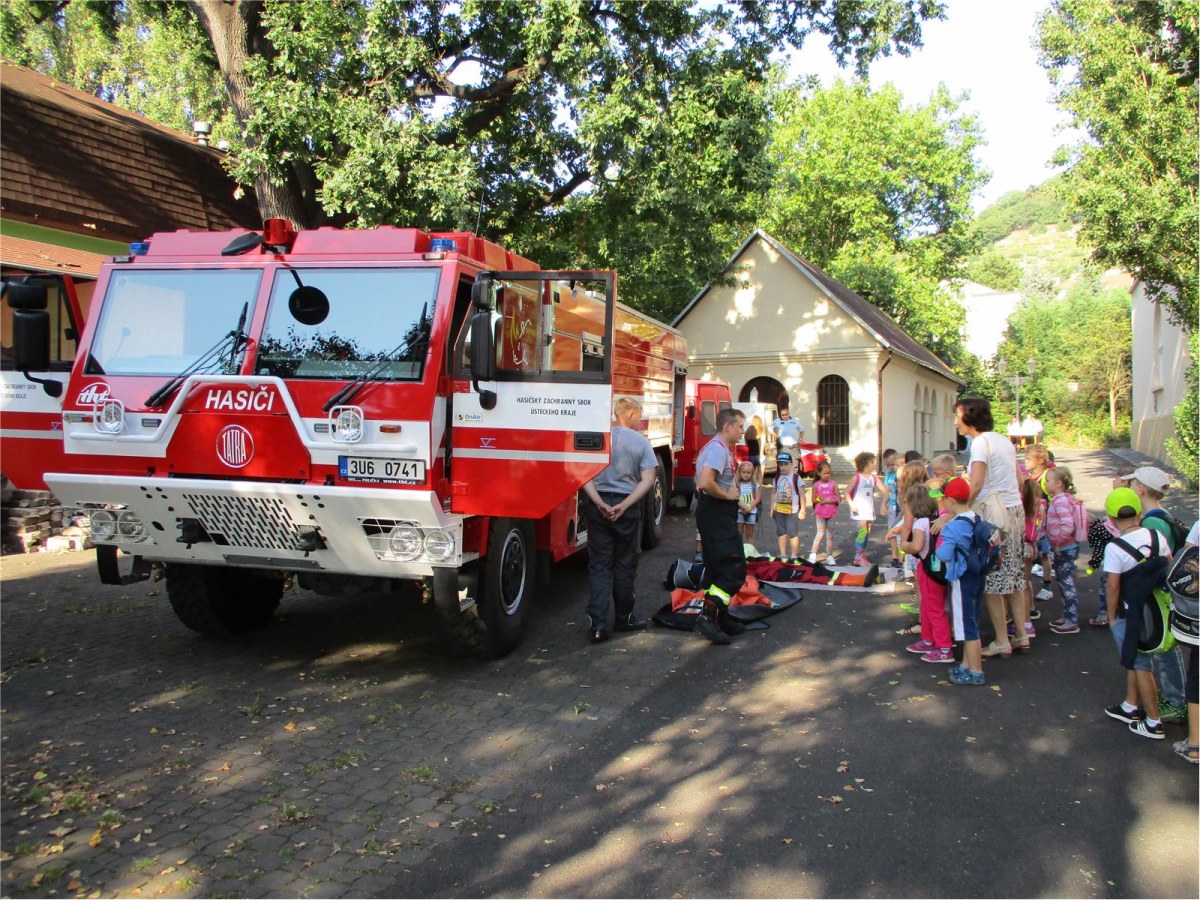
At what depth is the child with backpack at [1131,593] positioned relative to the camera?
502 centimetres

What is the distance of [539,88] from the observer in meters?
15.1

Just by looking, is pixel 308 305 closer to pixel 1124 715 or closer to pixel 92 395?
pixel 92 395

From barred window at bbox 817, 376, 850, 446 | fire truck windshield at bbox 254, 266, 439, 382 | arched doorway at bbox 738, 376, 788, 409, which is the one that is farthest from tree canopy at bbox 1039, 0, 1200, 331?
arched doorway at bbox 738, 376, 788, 409

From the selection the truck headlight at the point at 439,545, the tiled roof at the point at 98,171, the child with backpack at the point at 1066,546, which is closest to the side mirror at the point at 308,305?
the truck headlight at the point at 439,545

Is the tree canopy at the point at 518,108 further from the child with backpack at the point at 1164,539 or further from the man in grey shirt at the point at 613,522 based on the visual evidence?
the child with backpack at the point at 1164,539

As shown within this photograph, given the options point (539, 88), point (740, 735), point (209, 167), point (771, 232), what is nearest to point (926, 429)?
point (771, 232)

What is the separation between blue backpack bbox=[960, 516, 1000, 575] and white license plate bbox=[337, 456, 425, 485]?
3.69 meters

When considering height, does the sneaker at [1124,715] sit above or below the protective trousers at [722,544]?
below

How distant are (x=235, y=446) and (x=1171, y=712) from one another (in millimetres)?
5899

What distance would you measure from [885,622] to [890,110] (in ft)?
117

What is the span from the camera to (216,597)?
693 centimetres

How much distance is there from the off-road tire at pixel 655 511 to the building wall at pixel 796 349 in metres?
16.9

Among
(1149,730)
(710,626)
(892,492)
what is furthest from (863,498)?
(1149,730)

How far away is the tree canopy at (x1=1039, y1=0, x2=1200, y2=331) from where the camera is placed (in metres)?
13.6
